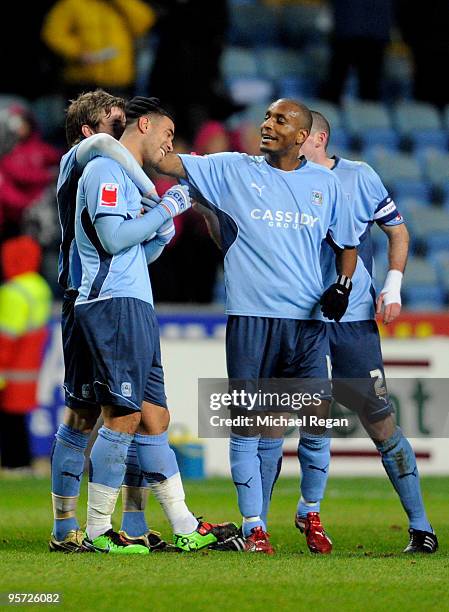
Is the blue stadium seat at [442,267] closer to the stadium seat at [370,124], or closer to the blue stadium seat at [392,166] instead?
the blue stadium seat at [392,166]

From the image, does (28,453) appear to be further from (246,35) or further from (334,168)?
(246,35)

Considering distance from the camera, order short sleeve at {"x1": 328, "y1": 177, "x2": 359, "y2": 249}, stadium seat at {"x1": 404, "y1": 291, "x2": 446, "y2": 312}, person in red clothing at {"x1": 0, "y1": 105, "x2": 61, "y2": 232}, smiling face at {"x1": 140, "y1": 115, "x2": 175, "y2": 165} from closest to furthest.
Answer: smiling face at {"x1": 140, "y1": 115, "x2": 175, "y2": 165}, short sleeve at {"x1": 328, "y1": 177, "x2": 359, "y2": 249}, person in red clothing at {"x1": 0, "y1": 105, "x2": 61, "y2": 232}, stadium seat at {"x1": 404, "y1": 291, "x2": 446, "y2": 312}

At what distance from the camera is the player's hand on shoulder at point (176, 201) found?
21.8 ft

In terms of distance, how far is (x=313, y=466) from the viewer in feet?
23.9

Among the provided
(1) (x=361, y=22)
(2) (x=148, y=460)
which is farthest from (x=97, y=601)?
(1) (x=361, y=22)

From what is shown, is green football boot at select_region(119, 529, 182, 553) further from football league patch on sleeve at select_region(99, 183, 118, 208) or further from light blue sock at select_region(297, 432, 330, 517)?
football league patch on sleeve at select_region(99, 183, 118, 208)

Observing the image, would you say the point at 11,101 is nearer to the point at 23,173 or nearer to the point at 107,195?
the point at 23,173

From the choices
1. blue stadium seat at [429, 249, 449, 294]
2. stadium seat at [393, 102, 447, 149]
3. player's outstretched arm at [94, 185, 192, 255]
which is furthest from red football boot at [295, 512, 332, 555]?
stadium seat at [393, 102, 447, 149]

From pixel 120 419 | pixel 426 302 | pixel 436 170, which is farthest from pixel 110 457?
pixel 436 170

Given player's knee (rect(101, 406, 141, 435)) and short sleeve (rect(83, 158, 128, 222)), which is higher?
short sleeve (rect(83, 158, 128, 222))

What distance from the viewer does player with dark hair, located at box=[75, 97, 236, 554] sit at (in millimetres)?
6508

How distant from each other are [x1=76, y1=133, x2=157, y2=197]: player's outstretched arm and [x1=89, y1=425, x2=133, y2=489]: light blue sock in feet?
3.80

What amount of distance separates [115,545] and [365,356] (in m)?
1.63

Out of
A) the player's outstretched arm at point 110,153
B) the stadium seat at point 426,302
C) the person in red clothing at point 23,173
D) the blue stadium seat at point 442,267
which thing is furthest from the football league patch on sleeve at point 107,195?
the blue stadium seat at point 442,267
